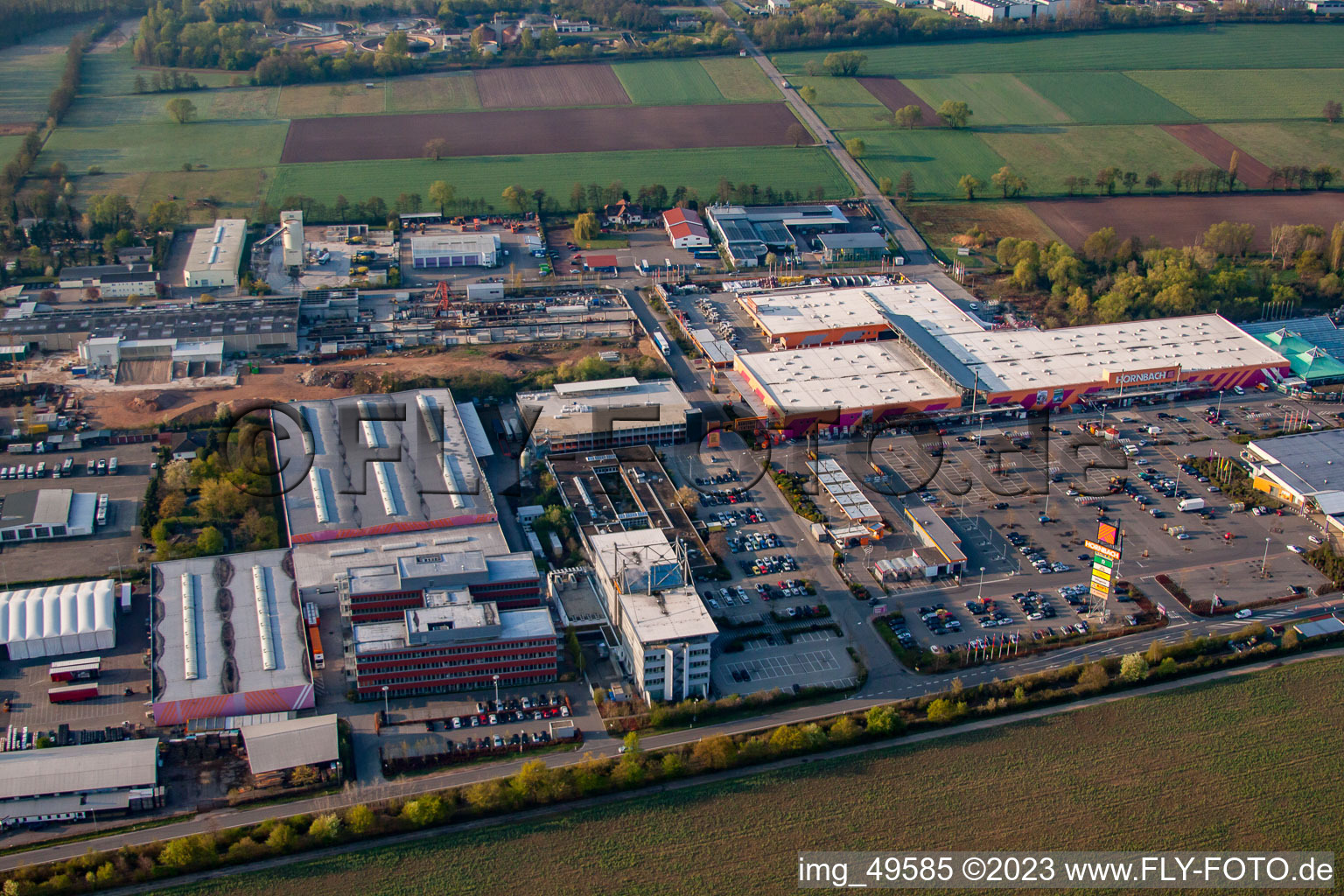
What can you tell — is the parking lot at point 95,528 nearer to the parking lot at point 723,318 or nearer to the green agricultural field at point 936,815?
→ the green agricultural field at point 936,815

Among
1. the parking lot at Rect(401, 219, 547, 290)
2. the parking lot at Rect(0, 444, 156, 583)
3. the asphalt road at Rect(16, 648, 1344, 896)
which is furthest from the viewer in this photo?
the parking lot at Rect(401, 219, 547, 290)

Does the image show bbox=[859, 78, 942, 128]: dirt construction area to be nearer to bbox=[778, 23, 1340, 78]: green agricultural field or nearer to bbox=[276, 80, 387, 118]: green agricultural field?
bbox=[778, 23, 1340, 78]: green agricultural field

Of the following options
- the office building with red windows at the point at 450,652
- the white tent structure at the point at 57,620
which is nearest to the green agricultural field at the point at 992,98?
the office building with red windows at the point at 450,652

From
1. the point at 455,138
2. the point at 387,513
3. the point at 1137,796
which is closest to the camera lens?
the point at 1137,796

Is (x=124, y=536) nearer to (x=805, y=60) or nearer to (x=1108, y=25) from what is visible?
(x=805, y=60)

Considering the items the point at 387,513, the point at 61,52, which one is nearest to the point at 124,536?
the point at 387,513

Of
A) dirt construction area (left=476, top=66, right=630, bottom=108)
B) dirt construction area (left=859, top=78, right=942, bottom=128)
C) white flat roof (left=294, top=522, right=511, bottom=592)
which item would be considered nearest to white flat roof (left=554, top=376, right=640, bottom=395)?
white flat roof (left=294, top=522, right=511, bottom=592)
